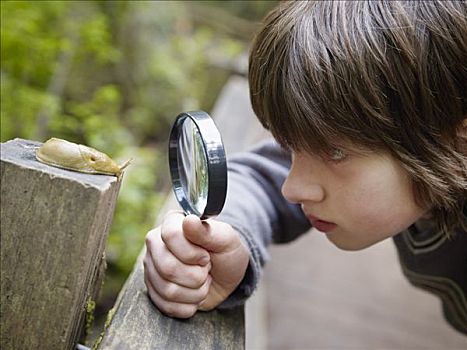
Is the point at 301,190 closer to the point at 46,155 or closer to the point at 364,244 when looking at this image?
the point at 364,244

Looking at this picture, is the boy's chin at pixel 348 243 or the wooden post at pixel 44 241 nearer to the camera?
the wooden post at pixel 44 241

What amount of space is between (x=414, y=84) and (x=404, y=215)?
28 centimetres

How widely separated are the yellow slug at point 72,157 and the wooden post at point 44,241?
0.02 metres

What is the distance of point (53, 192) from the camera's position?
736 millimetres

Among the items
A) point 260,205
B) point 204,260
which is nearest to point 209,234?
point 204,260

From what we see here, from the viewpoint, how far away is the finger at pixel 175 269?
0.99 m

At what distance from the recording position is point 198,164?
97 cm

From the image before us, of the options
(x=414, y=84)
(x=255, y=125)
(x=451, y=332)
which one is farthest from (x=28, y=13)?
(x=451, y=332)

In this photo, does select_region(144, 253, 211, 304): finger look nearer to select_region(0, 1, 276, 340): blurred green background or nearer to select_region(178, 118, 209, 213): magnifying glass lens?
select_region(178, 118, 209, 213): magnifying glass lens

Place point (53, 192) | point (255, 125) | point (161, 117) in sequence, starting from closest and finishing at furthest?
point (53, 192) → point (255, 125) → point (161, 117)

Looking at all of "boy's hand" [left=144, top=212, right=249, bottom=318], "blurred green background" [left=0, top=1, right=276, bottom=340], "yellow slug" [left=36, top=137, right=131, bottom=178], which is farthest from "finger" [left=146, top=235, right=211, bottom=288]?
"blurred green background" [left=0, top=1, right=276, bottom=340]

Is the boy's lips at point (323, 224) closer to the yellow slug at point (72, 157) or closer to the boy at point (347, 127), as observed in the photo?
the boy at point (347, 127)

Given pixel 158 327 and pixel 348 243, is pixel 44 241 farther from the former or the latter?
pixel 348 243

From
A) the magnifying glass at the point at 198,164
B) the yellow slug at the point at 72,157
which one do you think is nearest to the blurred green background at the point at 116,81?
the magnifying glass at the point at 198,164
